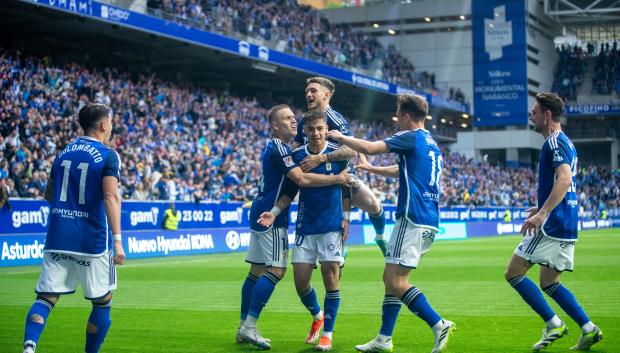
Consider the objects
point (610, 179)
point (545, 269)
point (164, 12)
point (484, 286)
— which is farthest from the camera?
point (610, 179)

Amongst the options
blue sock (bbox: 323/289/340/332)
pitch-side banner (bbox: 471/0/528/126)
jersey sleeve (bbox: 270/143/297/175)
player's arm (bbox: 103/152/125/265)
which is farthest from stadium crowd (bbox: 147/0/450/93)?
player's arm (bbox: 103/152/125/265)

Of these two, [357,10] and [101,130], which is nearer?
[101,130]

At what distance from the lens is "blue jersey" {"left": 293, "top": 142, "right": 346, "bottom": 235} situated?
29.0 ft

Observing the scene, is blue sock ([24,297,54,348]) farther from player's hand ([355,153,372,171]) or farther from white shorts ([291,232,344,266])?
player's hand ([355,153,372,171])

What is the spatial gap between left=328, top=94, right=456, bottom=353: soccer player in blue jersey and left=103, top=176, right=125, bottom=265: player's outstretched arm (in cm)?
207

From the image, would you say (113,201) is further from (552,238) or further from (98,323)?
(552,238)

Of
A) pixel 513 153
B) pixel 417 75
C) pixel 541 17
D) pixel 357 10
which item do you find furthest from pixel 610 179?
pixel 357 10

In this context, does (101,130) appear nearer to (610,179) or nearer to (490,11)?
(490,11)

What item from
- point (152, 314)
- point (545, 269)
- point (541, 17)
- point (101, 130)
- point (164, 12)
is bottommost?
point (152, 314)

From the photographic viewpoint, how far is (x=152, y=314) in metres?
11.9

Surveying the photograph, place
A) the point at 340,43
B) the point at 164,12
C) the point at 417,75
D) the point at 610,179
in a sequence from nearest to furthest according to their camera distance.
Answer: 1. the point at 164,12
2. the point at 340,43
3. the point at 417,75
4. the point at 610,179

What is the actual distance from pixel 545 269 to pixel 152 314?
576cm

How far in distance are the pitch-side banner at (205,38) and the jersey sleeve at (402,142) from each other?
23342mm

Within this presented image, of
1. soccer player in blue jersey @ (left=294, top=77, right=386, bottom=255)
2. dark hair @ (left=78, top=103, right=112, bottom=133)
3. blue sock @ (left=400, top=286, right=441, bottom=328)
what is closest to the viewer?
dark hair @ (left=78, top=103, right=112, bottom=133)
